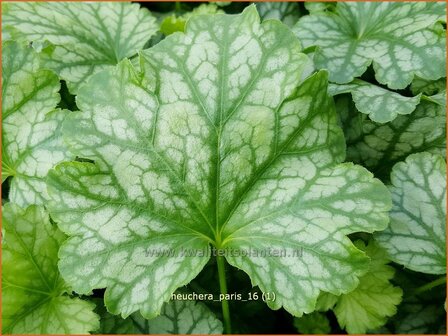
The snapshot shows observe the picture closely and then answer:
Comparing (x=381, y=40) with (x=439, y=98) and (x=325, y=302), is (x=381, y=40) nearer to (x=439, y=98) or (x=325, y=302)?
→ (x=439, y=98)

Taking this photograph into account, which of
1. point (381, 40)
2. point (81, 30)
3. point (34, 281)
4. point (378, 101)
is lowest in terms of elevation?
point (34, 281)

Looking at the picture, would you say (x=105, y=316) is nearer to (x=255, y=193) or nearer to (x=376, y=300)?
(x=255, y=193)

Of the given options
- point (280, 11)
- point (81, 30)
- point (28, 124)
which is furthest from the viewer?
point (280, 11)

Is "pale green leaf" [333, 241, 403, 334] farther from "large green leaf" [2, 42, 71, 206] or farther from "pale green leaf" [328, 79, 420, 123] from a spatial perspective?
"large green leaf" [2, 42, 71, 206]

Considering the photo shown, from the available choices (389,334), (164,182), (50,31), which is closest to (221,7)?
(50,31)

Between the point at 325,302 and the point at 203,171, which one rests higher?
the point at 203,171

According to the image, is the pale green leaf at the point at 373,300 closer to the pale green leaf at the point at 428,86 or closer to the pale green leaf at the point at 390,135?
the pale green leaf at the point at 390,135

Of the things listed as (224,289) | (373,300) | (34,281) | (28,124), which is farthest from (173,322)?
(28,124)
